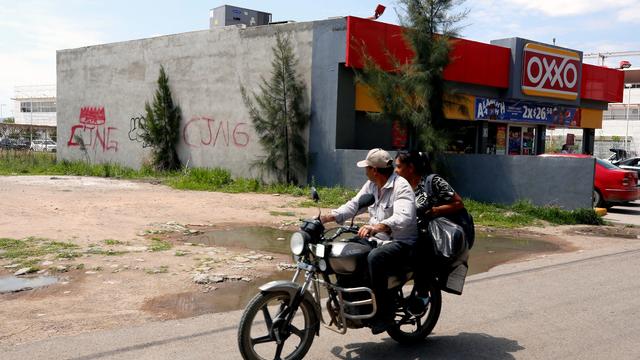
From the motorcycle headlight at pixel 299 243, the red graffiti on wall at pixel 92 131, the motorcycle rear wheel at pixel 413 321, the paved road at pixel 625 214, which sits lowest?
the paved road at pixel 625 214

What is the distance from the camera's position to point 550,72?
23.0 m

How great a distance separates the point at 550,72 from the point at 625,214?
25.5ft

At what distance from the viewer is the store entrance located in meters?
24.3

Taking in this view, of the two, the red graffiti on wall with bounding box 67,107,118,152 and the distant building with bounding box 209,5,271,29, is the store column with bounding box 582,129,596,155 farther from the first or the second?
the red graffiti on wall with bounding box 67,107,118,152

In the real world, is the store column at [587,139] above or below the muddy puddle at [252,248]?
above

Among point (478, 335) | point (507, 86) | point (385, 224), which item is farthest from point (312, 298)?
point (507, 86)

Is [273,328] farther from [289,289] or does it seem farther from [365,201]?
[365,201]

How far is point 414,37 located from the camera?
15.9 meters

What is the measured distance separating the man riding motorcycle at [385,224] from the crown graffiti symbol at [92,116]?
76.3 ft

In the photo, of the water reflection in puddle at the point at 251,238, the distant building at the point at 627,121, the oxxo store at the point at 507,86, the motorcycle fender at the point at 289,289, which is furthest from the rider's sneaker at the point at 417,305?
the distant building at the point at 627,121

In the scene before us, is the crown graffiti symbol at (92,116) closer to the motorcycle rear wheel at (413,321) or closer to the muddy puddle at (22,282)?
the muddy puddle at (22,282)

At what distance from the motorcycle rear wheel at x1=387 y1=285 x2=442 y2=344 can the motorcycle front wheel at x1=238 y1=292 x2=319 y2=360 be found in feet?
2.72

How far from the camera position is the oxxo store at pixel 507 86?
18.1 m

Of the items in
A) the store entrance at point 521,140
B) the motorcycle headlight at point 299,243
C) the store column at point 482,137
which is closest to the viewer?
the motorcycle headlight at point 299,243
